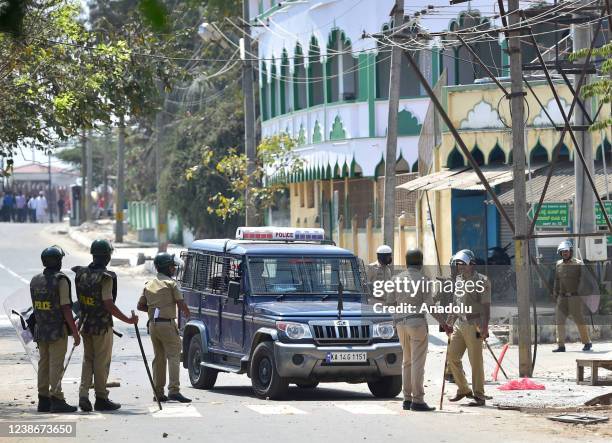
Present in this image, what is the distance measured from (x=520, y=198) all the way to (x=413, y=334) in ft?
14.3

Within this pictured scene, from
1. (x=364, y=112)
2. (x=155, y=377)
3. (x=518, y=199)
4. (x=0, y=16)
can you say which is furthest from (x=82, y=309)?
(x=364, y=112)

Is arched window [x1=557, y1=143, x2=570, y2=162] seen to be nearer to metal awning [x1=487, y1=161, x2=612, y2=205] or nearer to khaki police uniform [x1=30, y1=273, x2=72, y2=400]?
metal awning [x1=487, y1=161, x2=612, y2=205]

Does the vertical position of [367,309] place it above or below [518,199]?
below

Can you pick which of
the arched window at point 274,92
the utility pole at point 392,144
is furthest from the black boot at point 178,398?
the arched window at point 274,92

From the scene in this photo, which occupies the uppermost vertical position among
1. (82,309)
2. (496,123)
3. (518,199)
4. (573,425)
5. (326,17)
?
(326,17)

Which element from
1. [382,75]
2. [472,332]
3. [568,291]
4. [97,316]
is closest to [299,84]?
[382,75]

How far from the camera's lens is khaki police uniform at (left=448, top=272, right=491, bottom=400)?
46.6ft

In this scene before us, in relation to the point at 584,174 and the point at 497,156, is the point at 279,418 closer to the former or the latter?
the point at 584,174

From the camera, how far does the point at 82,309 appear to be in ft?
44.4

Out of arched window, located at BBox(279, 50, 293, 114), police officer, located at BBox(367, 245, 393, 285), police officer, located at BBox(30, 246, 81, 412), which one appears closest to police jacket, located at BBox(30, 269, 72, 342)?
police officer, located at BBox(30, 246, 81, 412)

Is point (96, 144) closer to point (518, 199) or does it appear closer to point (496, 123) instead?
point (496, 123)

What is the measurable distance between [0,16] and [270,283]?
39.2 feet

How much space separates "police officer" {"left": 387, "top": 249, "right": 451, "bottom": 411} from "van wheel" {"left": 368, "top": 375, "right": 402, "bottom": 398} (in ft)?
4.63

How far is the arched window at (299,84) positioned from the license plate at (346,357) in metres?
25.9
